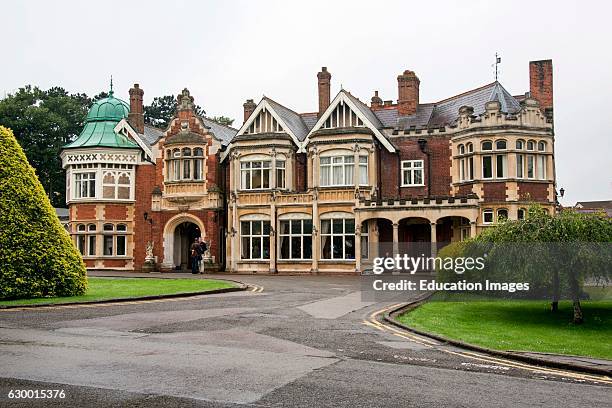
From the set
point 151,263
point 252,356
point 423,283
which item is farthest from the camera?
point 151,263

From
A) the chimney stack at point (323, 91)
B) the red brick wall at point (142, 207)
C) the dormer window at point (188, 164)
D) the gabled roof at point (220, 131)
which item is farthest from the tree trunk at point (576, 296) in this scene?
the red brick wall at point (142, 207)

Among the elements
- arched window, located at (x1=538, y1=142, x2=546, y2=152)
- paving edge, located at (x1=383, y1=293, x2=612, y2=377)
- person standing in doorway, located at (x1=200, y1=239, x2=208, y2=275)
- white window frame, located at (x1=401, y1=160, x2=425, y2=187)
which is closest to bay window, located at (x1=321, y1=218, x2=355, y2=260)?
white window frame, located at (x1=401, y1=160, x2=425, y2=187)

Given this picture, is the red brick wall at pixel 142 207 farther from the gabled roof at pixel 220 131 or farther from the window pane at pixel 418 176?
the window pane at pixel 418 176

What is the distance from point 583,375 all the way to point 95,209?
36302 millimetres

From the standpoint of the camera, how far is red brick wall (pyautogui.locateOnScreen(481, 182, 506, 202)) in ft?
114

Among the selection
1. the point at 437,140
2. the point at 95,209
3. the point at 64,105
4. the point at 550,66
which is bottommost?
the point at 95,209

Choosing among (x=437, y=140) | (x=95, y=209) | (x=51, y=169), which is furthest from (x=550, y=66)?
(x=51, y=169)

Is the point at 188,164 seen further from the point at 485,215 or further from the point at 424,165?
the point at 485,215

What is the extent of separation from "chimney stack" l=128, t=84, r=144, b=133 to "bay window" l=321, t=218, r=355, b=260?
15.6 metres

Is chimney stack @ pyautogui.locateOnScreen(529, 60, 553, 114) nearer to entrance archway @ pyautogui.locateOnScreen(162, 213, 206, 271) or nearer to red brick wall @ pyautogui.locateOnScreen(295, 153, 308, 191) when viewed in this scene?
red brick wall @ pyautogui.locateOnScreen(295, 153, 308, 191)

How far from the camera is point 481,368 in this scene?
33.1 ft

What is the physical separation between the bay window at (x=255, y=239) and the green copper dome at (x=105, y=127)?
388 inches

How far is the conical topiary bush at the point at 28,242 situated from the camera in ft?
63.2

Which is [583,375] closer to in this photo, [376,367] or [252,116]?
[376,367]
